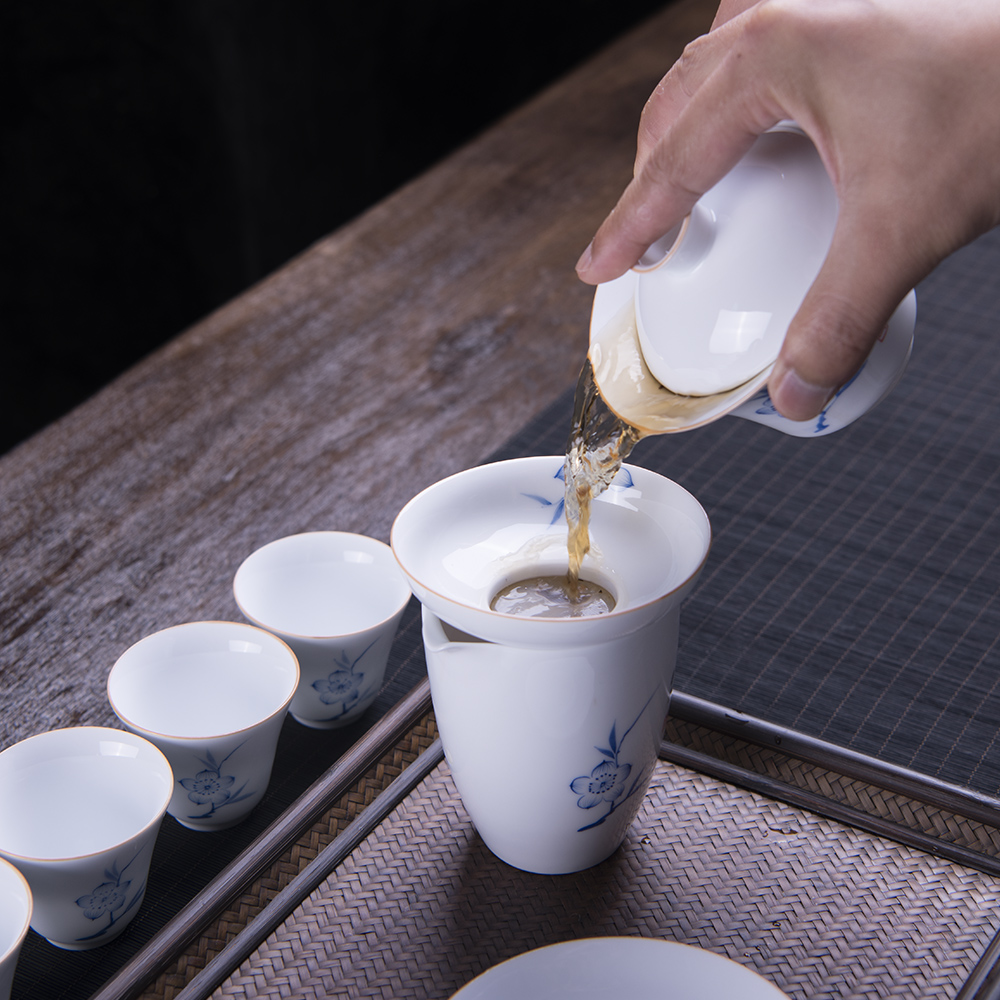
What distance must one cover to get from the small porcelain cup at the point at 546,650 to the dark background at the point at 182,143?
164 cm

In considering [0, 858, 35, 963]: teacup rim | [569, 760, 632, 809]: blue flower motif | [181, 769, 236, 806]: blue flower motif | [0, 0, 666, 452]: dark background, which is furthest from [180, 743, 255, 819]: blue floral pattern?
[0, 0, 666, 452]: dark background

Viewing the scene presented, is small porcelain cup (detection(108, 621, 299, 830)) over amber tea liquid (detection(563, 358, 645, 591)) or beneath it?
beneath

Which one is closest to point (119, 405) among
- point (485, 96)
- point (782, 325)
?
point (782, 325)

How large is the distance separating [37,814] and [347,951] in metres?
0.23

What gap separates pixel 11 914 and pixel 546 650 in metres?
0.32

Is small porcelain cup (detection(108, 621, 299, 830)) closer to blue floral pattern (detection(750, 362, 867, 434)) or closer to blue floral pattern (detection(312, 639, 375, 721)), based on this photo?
blue floral pattern (detection(312, 639, 375, 721))

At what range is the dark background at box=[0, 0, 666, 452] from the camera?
202cm

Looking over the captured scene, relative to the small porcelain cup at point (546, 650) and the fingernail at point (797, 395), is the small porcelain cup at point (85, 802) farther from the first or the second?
the fingernail at point (797, 395)

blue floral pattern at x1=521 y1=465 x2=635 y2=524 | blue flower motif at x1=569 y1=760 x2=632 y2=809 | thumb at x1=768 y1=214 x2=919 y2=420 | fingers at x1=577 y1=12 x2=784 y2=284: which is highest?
fingers at x1=577 y1=12 x2=784 y2=284

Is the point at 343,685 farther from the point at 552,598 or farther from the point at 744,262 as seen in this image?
the point at 744,262

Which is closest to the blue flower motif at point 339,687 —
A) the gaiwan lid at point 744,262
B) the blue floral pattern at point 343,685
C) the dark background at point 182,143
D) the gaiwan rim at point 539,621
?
the blue floral pattern at point 343,685

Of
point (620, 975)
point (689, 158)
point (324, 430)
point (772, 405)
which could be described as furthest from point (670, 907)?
point (324, 430)

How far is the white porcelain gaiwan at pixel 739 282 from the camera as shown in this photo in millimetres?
540

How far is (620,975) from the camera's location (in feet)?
1.85
